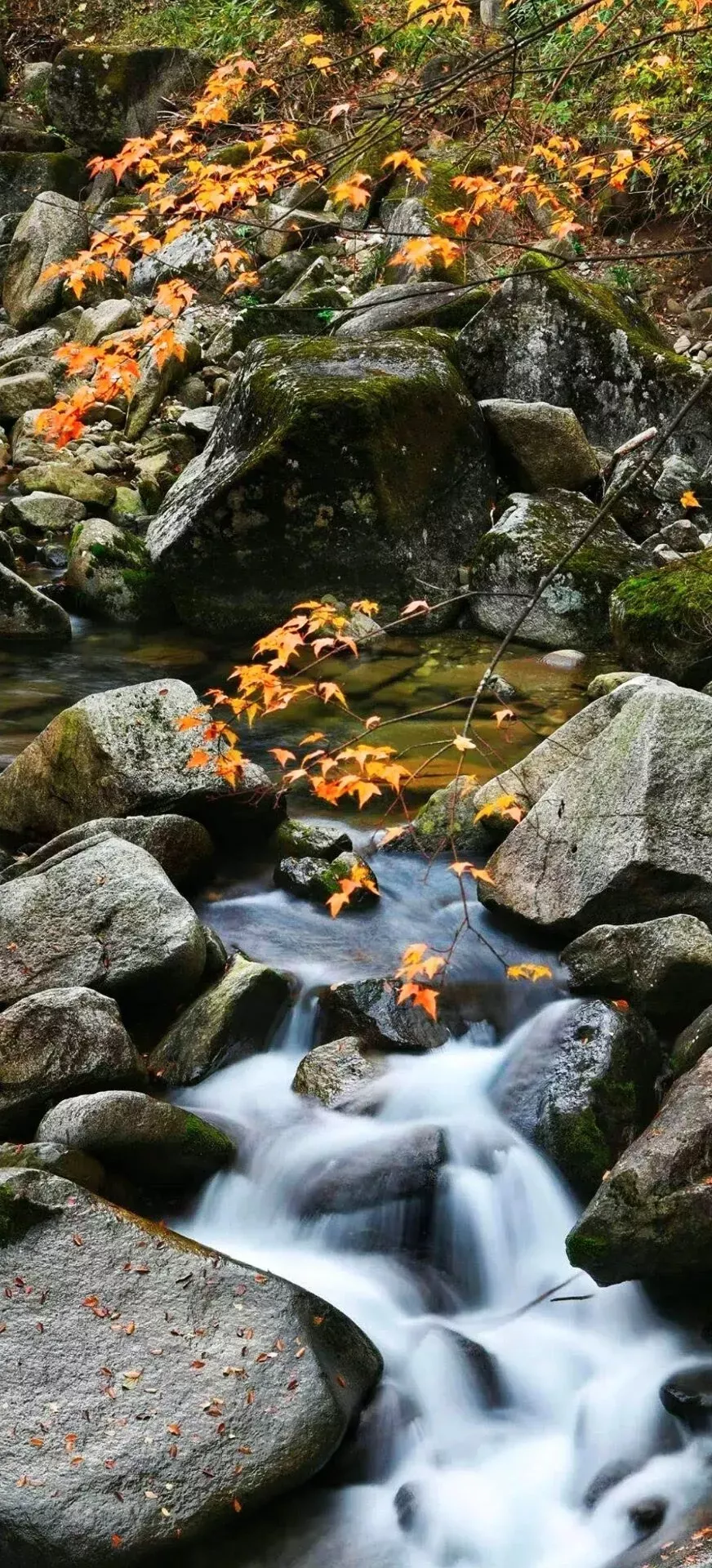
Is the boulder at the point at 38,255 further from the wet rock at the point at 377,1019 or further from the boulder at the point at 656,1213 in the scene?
the boulder at the point at 656,1213

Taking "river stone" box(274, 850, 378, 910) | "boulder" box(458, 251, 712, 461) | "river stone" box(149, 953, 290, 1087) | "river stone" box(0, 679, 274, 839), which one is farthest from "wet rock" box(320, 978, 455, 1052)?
"boulder" box(458, 251, 712, 461)

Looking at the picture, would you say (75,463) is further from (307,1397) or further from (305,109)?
(307,1397)

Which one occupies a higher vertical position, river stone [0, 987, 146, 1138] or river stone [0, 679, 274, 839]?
river stone [0, 679, 274, 839]

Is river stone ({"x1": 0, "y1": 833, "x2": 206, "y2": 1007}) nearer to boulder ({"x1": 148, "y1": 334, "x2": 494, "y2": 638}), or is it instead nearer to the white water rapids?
the white water rapids

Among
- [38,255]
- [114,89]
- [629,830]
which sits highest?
[114,89]

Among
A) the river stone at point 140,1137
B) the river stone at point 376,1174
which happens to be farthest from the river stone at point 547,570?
the river stone at point 140,1137

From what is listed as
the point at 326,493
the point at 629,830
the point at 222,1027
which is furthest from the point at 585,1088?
the point at 326,493

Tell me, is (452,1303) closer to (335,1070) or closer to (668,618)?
(335,1070)

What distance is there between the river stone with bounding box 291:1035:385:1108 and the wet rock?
0.07 meters

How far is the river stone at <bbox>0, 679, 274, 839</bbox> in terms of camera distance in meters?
5.68

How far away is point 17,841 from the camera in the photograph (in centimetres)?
605

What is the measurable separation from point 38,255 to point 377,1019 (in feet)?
48.6

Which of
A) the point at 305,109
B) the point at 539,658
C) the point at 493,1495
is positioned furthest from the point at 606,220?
the point at 493,1495

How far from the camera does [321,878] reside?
561 cm
